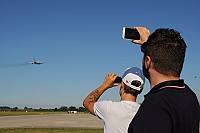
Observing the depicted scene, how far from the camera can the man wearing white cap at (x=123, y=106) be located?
3168mm

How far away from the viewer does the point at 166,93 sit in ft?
6.58

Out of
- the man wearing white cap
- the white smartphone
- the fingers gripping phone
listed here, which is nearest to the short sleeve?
the man wearing white cap

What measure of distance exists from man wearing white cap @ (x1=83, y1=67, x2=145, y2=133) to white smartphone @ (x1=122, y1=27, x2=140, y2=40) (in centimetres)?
66

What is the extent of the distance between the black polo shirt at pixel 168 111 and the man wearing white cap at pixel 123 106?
104 centimetres

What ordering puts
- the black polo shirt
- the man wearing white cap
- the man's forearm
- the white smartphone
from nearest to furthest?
the black polo shirt
the white smartphone
the man wearing white cap
the man's forearm

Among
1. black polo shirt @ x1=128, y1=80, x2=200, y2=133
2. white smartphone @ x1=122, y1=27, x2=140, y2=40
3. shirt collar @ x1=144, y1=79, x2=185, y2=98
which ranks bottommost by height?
black polo shirt @ x1=128, y1=80, x2=200, y2=133

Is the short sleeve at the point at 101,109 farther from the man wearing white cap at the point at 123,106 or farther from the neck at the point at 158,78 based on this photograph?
the neck at the point at 158,78

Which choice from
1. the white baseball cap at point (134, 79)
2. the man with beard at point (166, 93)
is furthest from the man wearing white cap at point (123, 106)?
the man with beard at point (166, 93)

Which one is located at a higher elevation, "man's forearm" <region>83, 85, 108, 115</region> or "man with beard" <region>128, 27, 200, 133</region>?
"man with beard" <region>128, 27, 200, 133</region>

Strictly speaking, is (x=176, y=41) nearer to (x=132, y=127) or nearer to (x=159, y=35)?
(x=159, y=35)

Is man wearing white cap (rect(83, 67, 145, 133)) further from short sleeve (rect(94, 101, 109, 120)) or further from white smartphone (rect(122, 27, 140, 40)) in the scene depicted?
white smartphone (rect(122, 27, 140, 40))

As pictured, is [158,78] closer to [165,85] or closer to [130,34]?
[165,85]

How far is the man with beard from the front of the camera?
1842 millimetres

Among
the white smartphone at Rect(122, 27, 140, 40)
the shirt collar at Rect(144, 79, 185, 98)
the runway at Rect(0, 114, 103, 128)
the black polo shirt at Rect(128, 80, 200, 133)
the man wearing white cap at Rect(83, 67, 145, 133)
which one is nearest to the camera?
the black polo shirt at Rect(128, 80, 200, 133)
